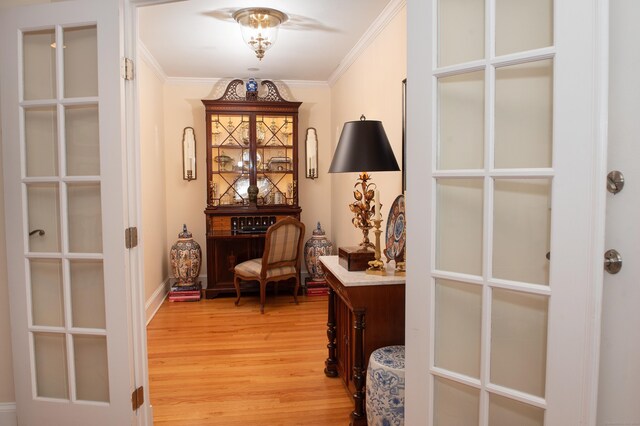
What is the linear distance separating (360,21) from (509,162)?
8.74ft

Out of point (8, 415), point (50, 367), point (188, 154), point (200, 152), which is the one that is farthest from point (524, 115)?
point (200, 152)

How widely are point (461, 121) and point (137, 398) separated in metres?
1.82

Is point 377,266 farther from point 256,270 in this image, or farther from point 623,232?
point 256,270

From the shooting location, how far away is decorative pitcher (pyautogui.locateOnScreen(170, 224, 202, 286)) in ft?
17.1

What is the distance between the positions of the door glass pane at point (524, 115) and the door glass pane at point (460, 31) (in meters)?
0.14

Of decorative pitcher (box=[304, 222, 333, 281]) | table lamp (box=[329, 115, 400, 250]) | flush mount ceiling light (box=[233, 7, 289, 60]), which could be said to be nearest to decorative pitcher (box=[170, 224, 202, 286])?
decorative pitcher (box=[304, 222, 333, 281])

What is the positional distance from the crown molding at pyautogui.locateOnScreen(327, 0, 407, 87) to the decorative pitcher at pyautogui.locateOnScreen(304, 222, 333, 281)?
6.24ft

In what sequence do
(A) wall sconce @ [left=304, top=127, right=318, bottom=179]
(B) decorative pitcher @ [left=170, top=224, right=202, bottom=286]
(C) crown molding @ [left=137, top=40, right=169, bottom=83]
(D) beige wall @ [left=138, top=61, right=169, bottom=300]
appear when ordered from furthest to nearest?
(A) wall sconce @ [left=304, top=127, right=318, bottom=179]
(B) decorative pitcher @ [left=170, top=224, right=202, bottom=286]
(D) beige wall @ [left=138, top=61, right=169, bottom=300]
(C) crown molding @ [left=137, top=40, right=169, bottom=83]

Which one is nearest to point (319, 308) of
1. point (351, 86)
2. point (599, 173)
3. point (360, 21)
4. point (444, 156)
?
point (351, 86)

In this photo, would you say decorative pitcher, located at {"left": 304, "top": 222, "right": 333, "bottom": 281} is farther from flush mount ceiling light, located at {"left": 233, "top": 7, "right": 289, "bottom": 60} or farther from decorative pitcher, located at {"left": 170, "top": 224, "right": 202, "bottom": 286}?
flush mount ceiling light, located at {"left": 233, "top": 7, "right": 289, "bottom": 60}

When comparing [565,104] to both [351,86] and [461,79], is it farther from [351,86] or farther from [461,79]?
[351,86]

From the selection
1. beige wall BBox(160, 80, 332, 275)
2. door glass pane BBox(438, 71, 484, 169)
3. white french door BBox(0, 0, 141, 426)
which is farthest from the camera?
beige wall BBox(160, 80, 332, 275)

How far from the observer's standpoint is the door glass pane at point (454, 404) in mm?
1583

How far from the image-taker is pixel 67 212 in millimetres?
1969
